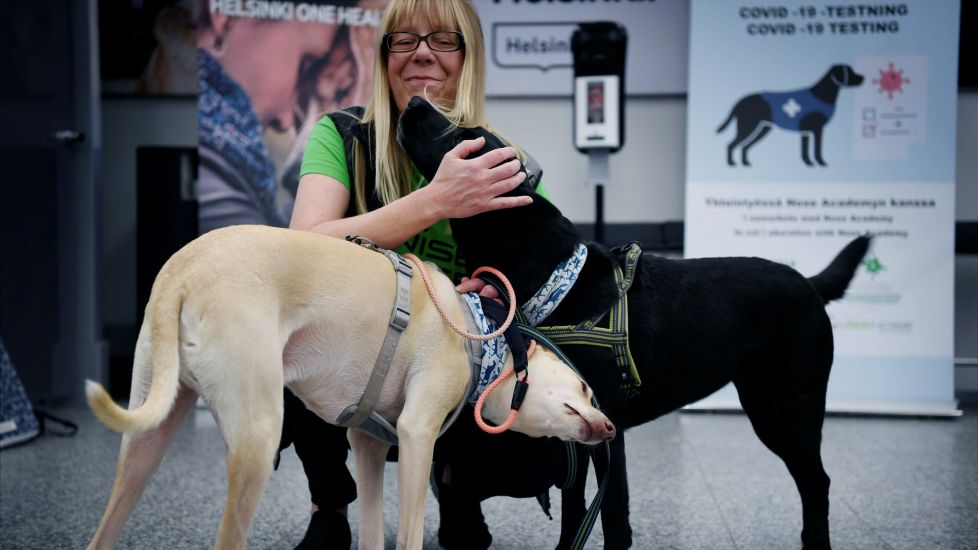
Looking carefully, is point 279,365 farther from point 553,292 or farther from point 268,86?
point 268,86

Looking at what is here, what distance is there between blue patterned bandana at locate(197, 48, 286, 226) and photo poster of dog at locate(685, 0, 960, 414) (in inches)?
69.3

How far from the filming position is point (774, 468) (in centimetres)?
267

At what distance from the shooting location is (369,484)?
1.55m

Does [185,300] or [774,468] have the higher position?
[185,300]

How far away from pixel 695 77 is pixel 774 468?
169cm

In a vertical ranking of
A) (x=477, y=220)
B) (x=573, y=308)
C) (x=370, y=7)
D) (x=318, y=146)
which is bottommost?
(x=573, y=308)

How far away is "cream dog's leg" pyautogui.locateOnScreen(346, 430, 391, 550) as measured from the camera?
154cm

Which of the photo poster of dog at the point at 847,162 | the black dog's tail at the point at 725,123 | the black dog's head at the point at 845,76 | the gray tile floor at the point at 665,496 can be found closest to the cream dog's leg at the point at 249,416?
→ the gray tile floor at the point at 665,496

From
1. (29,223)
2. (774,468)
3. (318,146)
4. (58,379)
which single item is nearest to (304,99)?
(29,223)

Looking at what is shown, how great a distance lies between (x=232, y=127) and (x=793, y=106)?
2.29 metres

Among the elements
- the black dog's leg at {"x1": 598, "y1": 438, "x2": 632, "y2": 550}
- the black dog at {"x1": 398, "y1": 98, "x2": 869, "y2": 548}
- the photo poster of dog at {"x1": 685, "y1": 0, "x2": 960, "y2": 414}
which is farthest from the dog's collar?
the photo poster of dog at {"x1": 685, "y1": 0, "x2": 960, "y2": 414}

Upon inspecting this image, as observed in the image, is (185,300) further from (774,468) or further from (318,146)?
(774,468)

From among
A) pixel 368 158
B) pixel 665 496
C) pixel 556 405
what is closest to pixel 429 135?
pixel 368 158

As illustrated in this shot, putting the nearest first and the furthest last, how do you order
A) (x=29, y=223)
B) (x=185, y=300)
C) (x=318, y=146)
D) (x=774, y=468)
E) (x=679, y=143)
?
(x=185, y=300), (x=318, y=146), (x=774, y=468), (x=29, y=223), (x=679, y=143)
